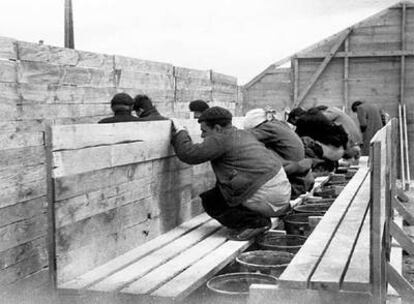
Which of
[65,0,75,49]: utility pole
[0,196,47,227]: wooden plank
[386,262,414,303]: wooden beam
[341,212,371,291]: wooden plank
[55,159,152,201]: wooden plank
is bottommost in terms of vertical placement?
[386,262,414,303]: wooden beam

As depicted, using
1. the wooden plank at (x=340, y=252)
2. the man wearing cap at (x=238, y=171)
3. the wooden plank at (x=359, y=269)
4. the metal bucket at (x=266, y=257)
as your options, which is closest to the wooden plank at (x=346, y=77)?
the wooden plank at (x=340, y=252)

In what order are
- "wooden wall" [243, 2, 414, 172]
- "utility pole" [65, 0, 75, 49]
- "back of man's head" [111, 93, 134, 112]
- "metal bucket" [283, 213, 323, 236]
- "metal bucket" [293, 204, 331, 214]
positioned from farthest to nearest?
"wooden wall" [243, 2, 414, 172]
"utility pole" [65, 0, 75, 49]
"metal bucket" [293, 204, 331, 214]
"back of man's head" [111, 93, 134, 112]
"metal bucket" [283, 213, 323, 236]

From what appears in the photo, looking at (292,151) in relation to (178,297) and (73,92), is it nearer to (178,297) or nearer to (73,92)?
(73,92)

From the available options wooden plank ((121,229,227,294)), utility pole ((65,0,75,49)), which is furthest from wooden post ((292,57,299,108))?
wooden plank ((121,229,227,294))

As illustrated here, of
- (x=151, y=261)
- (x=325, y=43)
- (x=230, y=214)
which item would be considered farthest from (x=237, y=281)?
(x=325, y=43)

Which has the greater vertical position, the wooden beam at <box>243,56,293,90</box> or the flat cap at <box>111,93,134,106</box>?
the wooden beam at <box>243,56,293,90</box>

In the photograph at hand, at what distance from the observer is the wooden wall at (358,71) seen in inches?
645

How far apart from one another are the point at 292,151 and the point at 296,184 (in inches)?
15.6

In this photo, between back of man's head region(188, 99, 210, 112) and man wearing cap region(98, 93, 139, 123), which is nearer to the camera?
man wearing cap region(98, 93, 139, 123)

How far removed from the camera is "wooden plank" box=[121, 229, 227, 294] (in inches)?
150

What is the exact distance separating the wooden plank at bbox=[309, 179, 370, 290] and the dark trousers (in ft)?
2.48

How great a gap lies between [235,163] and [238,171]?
0.07 metres

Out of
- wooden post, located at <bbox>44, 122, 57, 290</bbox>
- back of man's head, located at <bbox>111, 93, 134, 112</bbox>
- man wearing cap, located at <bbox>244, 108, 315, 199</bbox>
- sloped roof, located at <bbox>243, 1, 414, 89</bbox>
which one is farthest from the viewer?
sloped roof, located at <bbox>243, 1, 414, 89</bbox>

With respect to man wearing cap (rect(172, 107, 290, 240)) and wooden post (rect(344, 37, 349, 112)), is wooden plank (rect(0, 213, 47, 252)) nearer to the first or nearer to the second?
man wearing cap (rect(172, 107, 290, 240))
